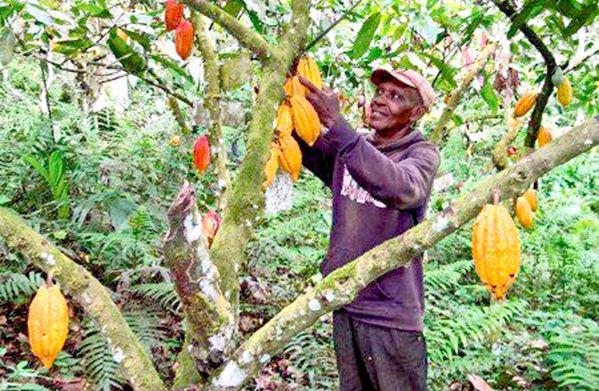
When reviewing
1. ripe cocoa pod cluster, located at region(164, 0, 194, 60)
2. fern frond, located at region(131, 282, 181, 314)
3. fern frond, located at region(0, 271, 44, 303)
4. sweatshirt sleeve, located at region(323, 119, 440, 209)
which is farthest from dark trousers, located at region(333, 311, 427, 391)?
fern frond, located at region(0, 271, 44, 303)

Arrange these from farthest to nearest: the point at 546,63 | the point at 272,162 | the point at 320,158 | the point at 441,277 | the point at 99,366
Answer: the point at 441,277
the point at 99,366
the point at 320,158
the point at 546,63
the point at 272,162

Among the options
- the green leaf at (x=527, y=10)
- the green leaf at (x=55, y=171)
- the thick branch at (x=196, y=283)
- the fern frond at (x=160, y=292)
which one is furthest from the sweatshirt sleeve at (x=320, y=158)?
the green leaf at (x=55, y=171)

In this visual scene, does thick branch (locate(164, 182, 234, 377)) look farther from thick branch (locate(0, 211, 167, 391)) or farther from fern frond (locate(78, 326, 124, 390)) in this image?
fern frond (locate(78, 326, 124, 390))

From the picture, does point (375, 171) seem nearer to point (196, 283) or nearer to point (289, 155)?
point (289, 155)

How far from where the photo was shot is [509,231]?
1125 mm

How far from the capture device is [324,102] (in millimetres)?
1647

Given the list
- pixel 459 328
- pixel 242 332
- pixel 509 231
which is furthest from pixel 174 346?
pixel 509 231

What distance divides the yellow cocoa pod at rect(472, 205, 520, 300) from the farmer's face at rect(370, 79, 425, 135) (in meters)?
0.91

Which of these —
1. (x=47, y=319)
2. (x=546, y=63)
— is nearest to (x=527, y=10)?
(x=546, y=63)

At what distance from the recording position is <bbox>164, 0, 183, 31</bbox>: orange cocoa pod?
2000 millimetres

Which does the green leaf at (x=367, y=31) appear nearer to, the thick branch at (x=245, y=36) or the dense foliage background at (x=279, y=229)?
the dense foliage background at (x=279, y=229)

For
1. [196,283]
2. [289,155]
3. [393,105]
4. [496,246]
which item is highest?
[393,105]

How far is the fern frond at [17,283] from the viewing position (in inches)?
110

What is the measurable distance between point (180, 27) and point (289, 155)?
2.19 ft
